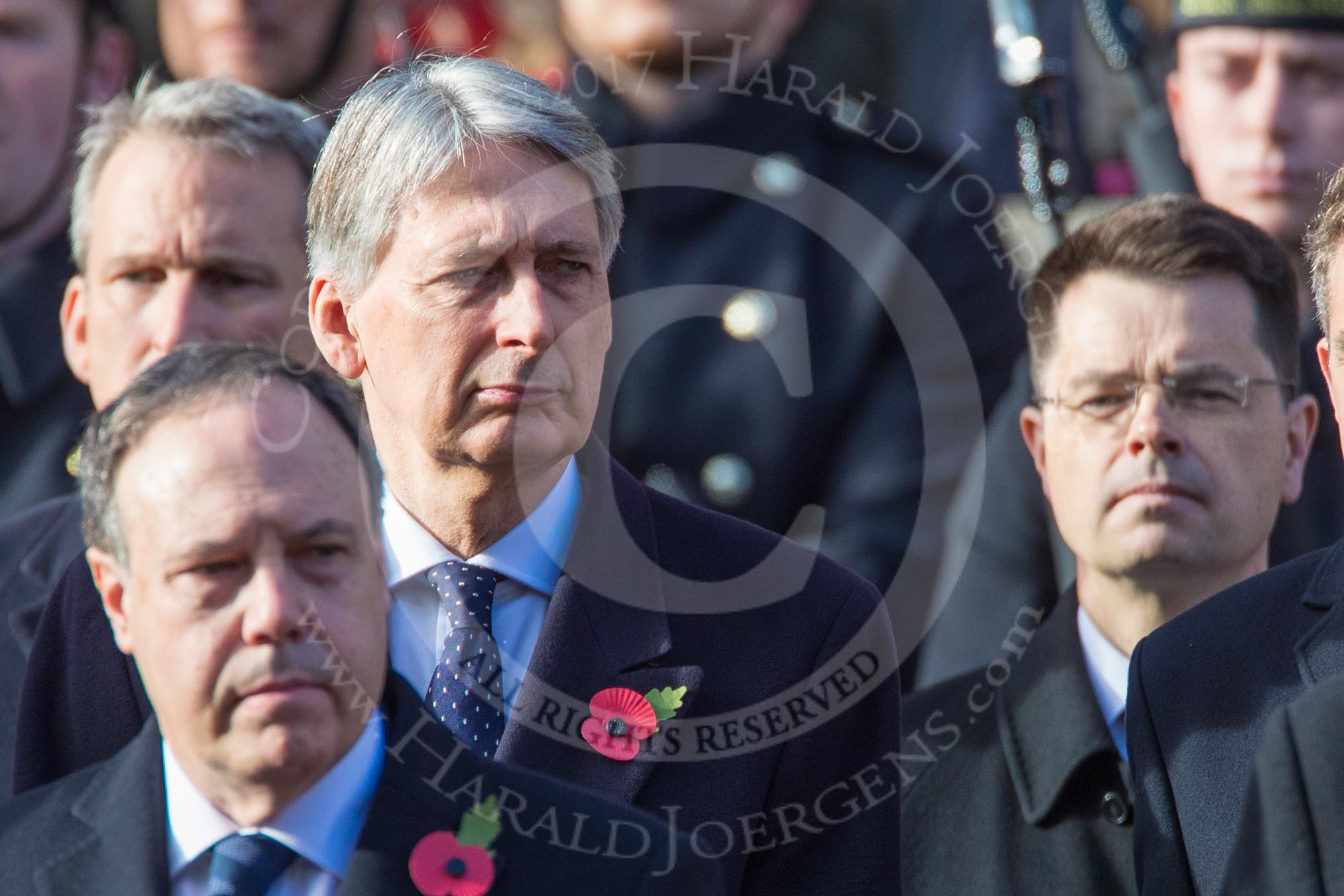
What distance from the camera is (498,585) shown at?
9.96 ft

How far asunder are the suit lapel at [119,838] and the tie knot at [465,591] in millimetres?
475

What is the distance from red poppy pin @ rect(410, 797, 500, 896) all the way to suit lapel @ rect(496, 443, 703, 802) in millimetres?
237

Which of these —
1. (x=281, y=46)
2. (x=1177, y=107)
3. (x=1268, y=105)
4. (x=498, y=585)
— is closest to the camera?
(x=498, y=585)

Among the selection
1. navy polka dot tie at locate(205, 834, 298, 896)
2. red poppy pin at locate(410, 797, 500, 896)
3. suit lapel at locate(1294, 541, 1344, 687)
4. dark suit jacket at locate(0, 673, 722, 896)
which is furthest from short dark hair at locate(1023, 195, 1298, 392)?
navy polka dot tie at locate(205, 834, 298, 896)

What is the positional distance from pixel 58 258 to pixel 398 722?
2597 millimetres

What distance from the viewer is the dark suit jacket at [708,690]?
116 inches

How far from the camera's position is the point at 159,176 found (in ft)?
12.2

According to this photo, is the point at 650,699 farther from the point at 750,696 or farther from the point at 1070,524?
the point at 1070,524

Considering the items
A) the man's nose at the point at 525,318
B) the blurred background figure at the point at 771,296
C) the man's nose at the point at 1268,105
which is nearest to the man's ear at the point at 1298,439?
the blurred background figure at the point at 771,296

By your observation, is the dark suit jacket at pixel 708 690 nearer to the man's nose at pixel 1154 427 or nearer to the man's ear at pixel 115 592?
the man's ear at pixel 115 592

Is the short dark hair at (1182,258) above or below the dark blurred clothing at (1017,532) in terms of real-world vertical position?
above

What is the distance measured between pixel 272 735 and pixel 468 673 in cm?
41

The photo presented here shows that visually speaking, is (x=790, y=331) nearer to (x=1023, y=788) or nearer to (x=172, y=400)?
(x=1023, y=788)

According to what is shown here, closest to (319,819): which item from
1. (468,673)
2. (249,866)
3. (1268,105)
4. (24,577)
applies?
(249,866)
